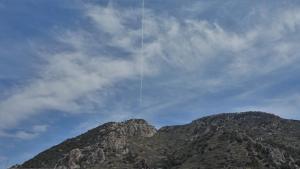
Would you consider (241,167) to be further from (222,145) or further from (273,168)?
(222,145)

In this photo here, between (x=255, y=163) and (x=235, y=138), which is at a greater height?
(x=235, y=138)

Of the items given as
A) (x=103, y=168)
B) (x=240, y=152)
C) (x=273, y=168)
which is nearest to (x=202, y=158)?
(x=240, y=152)

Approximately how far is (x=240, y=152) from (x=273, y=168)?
1374 cm

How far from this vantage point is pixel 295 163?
18438 centimetres

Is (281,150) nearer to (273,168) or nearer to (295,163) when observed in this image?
(295,163)

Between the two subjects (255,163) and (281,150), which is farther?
(281,150)

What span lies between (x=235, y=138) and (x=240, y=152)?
1563 centimetres

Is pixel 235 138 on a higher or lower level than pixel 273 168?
higher

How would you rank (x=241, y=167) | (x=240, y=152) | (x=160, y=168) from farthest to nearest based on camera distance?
(x=160, y=168), (x=240, y=152), (x=241, y=167)

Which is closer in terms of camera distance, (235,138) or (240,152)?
(240,152)

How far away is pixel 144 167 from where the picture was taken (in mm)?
195750

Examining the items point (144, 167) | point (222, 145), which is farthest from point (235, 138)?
point (144, 167)

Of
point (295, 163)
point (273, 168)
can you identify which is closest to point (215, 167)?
point (273, 168)

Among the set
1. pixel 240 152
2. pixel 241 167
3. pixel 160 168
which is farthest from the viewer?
pixel 160 168
